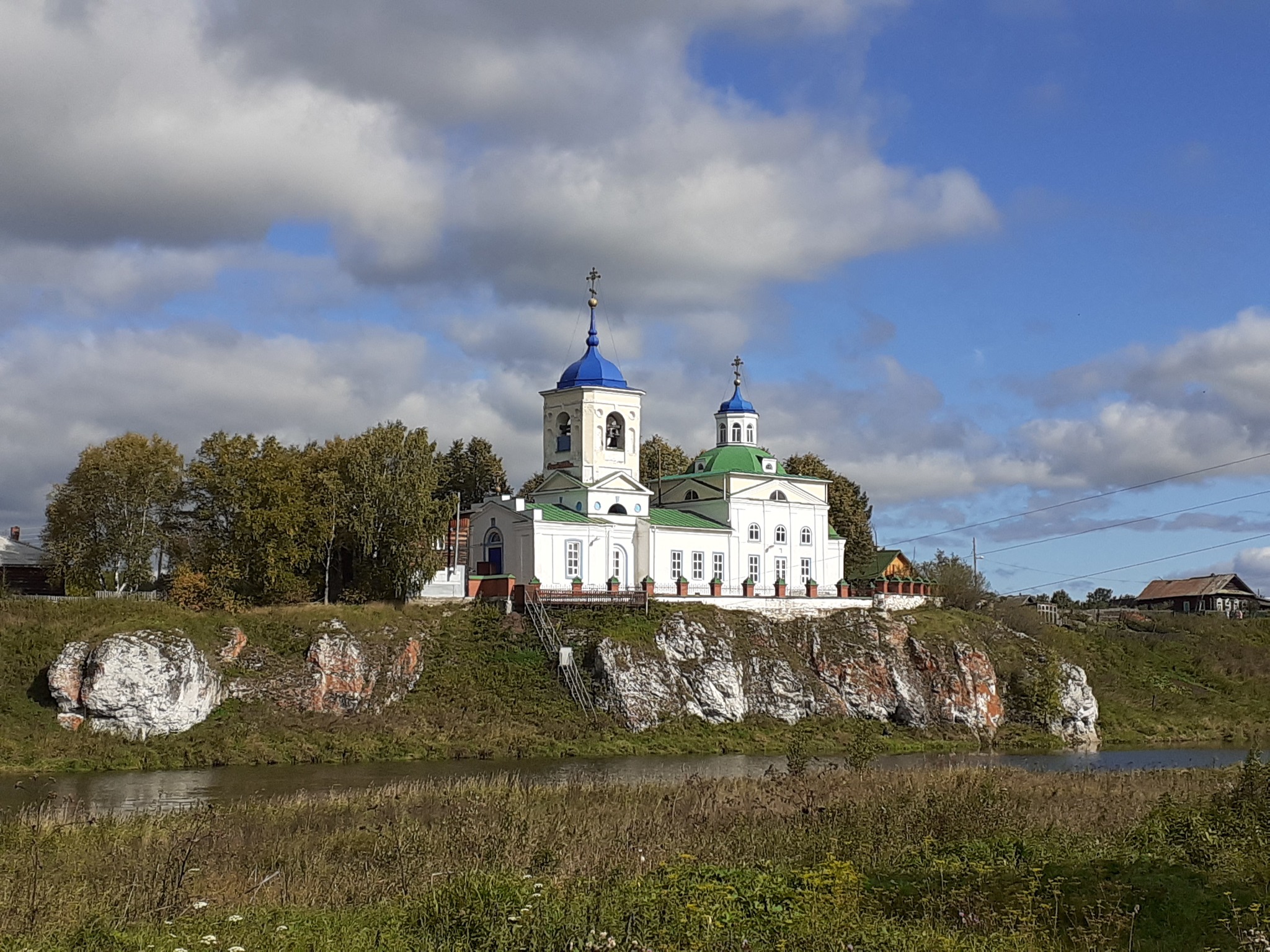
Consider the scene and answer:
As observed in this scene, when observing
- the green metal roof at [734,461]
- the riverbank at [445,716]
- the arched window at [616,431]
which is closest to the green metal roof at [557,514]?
the arched window at [616,431]

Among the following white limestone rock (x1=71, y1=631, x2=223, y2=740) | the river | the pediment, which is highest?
the pediment

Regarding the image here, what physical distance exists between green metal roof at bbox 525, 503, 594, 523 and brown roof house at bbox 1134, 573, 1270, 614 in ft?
183

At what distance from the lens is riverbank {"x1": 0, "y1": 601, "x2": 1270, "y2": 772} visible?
135 ft

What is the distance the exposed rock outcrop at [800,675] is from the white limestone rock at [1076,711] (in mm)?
2547

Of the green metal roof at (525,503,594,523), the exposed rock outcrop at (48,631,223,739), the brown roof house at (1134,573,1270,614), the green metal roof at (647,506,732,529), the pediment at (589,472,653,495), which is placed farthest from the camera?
the brown roof house at (1134,573,1270,614)

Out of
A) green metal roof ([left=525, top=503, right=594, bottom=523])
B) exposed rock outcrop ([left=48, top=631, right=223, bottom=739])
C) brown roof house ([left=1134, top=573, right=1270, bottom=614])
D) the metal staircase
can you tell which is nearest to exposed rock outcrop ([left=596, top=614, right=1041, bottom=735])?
the metal staircase

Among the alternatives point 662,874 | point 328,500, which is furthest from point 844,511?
point 662,874

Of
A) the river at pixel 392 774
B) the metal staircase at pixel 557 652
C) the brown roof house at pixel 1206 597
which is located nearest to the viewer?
the river at pixel 392 774

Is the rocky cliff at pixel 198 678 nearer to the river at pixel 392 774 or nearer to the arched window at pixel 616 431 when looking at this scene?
the river at pixel 392 774

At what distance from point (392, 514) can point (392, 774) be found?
57.4ft

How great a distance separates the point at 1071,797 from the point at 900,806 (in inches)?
226

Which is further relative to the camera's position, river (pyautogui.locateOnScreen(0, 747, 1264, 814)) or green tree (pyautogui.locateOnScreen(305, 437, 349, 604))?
green tree (pyautogui.locateOnScreen(305, 437, 349, 604))

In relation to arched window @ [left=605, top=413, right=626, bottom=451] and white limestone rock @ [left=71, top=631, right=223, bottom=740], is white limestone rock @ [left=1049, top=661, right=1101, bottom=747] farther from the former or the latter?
white limestone rock @ [left=71, top=631, right=223, bottom=740]

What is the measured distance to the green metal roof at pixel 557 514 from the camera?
58.2m
